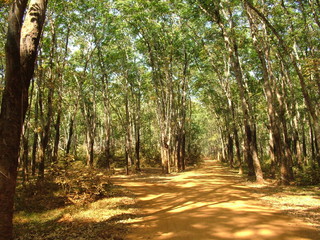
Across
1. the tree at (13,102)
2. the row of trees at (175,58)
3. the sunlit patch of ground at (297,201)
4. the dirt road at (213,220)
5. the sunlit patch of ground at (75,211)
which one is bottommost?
the sunlit patch of ground at (297,201)

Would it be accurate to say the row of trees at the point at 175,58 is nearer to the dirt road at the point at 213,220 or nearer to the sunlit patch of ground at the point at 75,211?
the sunlit patch of ground at the point at 75,211

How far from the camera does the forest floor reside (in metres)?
6.29

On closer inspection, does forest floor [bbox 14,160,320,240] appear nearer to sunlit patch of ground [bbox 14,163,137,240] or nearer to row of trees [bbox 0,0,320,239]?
sunlit patch of ground [bbox 14,163,137,240]

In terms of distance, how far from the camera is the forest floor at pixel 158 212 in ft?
20.6

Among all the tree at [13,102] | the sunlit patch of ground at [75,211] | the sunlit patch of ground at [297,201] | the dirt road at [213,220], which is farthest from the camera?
the sunlit patch of ground at [297,201]

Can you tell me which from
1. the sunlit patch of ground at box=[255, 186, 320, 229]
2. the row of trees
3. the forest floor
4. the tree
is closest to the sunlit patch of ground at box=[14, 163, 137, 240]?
the forest floor

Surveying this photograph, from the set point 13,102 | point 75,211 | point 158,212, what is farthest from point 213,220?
point 13,102

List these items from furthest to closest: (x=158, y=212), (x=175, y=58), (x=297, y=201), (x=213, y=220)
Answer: (x=175, y=58), (x=297, y=201), (x=158, y=212), (x=213, y=220)

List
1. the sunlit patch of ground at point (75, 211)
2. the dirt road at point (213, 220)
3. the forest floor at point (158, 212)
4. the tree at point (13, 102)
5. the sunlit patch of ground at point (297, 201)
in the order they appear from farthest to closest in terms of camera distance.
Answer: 1. the sunlit patch of ground at point (297, 201)
2. the sunlit patch of ground at point (75, 211)
3. the forest floor at point (158, 212)
4. the dirt road at point (213, 220)
5. the tree at point (13, 102)

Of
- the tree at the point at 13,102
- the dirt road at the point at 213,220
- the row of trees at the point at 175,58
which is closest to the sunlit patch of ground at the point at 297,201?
the dirt road at the point at 213,220

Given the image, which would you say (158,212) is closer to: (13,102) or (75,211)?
(75,211)

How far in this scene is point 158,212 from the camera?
8.60m

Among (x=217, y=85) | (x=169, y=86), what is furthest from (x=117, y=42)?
(x=217, y=85)

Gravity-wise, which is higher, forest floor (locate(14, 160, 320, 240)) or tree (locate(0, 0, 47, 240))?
tree (locate(0, 0, 47, 240))
